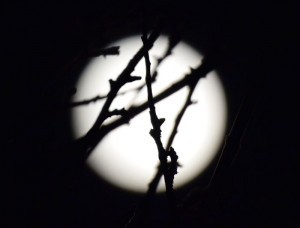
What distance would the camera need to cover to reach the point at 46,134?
1.62 m

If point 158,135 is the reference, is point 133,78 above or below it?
above

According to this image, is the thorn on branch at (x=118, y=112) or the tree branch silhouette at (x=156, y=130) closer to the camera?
the tree branch silhouette at (x=156, y=130)

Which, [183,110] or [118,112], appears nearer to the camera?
[118,112]

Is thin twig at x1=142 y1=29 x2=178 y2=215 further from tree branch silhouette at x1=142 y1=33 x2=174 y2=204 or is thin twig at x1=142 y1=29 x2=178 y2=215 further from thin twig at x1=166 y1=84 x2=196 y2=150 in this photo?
thin twig at x1=166 y1=84 x2=196 y2=150

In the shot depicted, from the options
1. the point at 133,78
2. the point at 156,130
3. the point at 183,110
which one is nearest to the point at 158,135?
the point at 156,130

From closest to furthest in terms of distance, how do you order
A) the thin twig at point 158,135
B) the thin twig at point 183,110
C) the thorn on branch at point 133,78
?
the thin twig at point 158,135 < the thorn on branch at point 133,78 < the thin twig at point 183,110

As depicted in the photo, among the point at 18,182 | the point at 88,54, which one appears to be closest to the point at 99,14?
the point at 88,54

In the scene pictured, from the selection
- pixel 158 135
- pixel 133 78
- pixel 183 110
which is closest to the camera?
pixel 158 135

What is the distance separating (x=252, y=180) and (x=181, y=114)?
43 cm

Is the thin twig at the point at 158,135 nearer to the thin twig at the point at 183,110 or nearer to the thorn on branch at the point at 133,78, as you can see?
the thorn on branch at the point at 133,78

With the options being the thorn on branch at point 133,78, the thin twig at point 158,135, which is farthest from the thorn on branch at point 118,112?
the thin twig at point 158,135

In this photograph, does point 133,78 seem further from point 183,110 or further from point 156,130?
point 183,110

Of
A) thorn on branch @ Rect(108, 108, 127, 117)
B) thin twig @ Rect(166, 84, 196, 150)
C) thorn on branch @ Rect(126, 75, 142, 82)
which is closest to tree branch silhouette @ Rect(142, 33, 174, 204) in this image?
thorn on branch @ Rect(126, 75, 142, 82)

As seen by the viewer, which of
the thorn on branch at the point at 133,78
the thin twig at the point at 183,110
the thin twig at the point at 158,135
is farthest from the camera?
the thin twig at the point at 183,110
